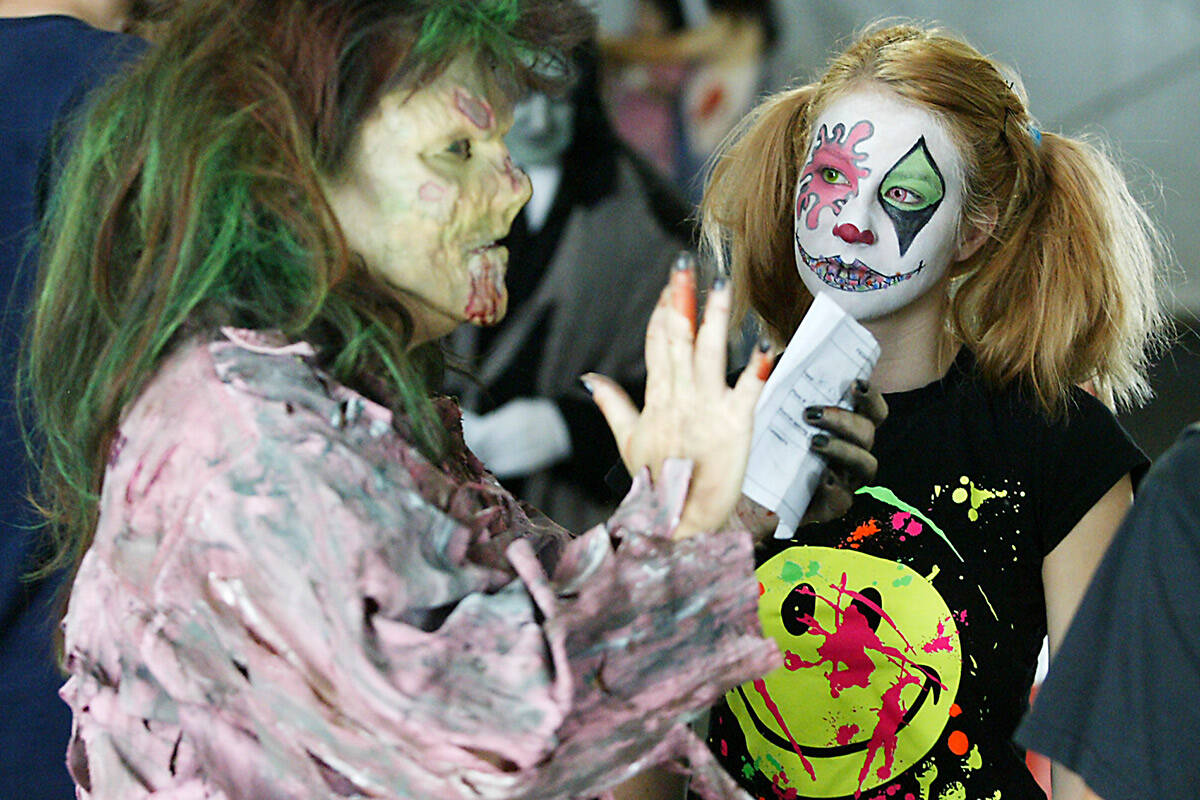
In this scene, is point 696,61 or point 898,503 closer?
point 898,503

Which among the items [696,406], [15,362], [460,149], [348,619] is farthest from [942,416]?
[15,362]

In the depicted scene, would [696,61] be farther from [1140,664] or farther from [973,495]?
[1140,664]

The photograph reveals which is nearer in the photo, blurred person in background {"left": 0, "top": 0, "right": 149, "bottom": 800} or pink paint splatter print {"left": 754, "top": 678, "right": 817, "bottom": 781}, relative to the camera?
blurred person in background {"left": 0, "top": 0, "right": 149, "bottom": 800}

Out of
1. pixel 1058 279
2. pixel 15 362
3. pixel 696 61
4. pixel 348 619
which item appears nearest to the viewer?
pixel 348 619

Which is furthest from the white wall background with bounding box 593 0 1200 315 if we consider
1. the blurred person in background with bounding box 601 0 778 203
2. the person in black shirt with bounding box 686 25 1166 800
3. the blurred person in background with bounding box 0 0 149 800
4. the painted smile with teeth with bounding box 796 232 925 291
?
the blurred person in background with bounding box 0 0 149 800

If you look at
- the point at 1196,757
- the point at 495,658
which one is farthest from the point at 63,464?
the point at 1196,757

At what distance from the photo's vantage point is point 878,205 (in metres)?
1.30

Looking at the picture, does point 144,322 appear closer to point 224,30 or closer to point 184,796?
point 224,30

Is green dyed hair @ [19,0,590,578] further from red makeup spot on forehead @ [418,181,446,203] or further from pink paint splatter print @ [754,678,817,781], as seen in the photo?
pink paint splatter print @ [754,678,817,781]

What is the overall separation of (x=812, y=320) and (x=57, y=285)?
666mm

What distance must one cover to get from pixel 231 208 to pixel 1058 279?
3.10ft

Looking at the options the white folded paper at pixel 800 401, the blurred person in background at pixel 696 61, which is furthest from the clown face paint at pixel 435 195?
the blurred person in background at pixel 696 61

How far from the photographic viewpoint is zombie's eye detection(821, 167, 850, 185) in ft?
4.30

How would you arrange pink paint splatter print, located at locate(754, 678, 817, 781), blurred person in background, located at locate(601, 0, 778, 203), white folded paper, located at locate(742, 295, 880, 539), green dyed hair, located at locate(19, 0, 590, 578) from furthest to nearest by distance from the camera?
1. blurred person in background, located at locate(601, 0, 778, 203)
2. pink paint splatter print, located at locate(754, 678, 817, 781)
3. white folded paper, located at locate(742, 295, 880, 539)
4. green dyed hair, located at locate(19, 0, 590, 578)
